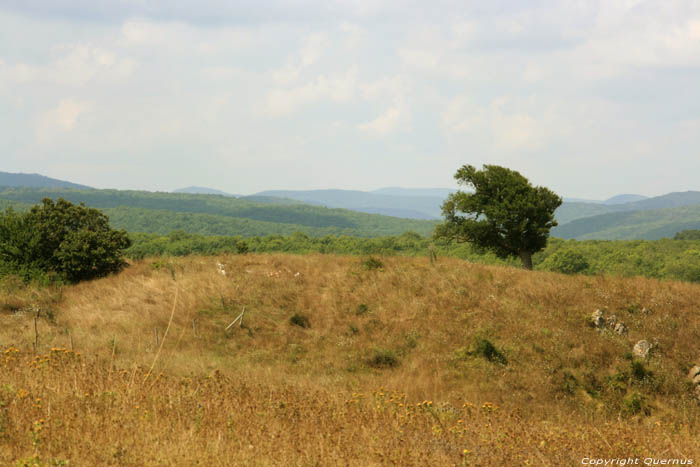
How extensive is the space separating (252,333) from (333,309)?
400 centimetres

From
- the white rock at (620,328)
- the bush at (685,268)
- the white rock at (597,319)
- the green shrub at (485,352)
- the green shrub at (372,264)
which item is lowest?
the bush at (685,268)

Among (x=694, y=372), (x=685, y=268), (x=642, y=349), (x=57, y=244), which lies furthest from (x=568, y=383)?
(x=685, y=268)

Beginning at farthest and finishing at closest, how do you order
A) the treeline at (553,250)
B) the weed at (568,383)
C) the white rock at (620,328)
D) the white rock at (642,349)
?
the treeline at (553,250) < the white rock at (620,328) < the white rock at (642,349) < the weed at (568,383)

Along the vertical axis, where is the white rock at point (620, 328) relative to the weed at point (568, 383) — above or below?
above

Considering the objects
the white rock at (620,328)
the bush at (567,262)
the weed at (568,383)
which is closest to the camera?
the weed at (568,383)

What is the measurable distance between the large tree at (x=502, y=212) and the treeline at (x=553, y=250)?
167ft

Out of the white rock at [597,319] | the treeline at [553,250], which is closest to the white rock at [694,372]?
the white rock at [597,319]

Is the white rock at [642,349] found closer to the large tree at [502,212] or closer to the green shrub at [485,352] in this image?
the green shrub at [485,352]

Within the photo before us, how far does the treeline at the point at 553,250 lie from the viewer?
86.9 m

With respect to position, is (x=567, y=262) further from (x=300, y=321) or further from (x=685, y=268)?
(x=300, y=321)

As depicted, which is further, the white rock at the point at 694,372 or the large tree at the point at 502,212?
the large tree at the point at 502,212

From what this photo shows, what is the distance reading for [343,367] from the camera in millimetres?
15555

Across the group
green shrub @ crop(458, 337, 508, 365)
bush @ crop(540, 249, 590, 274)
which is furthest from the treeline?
green shrub @ crop(458, 337, 508, 365)

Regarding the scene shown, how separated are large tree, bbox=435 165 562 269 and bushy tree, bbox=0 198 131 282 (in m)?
21.8
